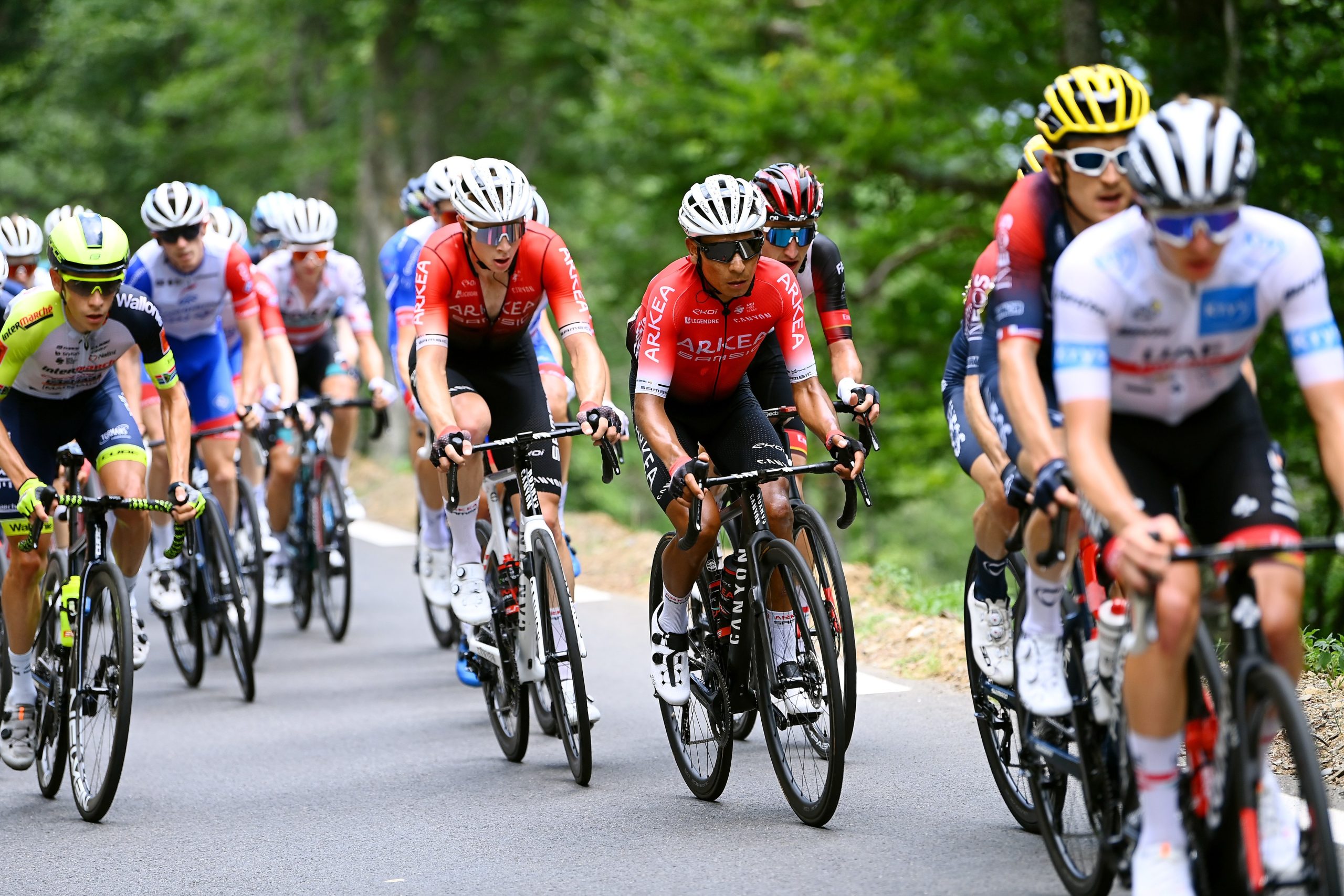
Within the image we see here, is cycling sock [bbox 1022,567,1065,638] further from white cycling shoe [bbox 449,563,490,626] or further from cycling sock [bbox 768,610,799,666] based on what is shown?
white cycling shoe [bbox 449,563,490,626]

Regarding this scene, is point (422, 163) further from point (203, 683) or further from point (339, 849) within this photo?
point (339, 849)

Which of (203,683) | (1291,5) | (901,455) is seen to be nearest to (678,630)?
(203,683)

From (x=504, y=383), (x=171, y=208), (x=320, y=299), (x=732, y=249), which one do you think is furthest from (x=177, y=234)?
(x=732, y=249)

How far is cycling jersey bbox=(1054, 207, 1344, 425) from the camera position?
380cm

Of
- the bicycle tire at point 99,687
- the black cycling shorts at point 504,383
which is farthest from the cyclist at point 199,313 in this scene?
the bicycle tire at point 99,687

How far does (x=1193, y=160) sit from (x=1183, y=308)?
402mm

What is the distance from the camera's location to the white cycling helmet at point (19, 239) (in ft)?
33.0

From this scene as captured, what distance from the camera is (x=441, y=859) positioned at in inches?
220

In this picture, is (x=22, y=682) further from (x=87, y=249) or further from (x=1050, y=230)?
(x=1050, y=230)

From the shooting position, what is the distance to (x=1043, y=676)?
455 cm

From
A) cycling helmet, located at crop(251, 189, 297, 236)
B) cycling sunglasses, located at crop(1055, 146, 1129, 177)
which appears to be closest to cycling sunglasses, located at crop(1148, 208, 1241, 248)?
cycling sunglasses, located at crop(1055, 146, 1129, 177)

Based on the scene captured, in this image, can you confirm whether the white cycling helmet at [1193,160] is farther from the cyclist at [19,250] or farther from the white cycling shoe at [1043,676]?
the cyclist at [19,250]

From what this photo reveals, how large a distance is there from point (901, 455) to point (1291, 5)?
25.8ft

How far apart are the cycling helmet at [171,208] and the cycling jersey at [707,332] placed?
367 centimetres
